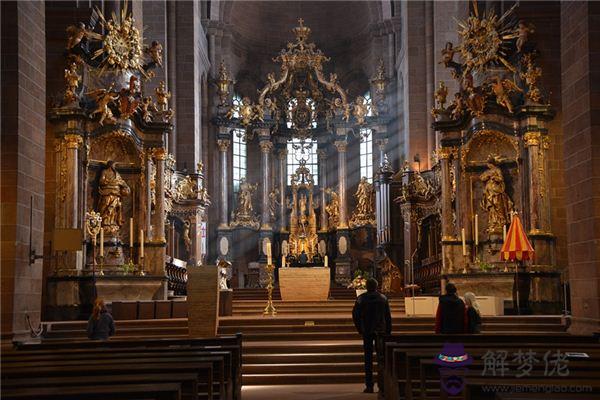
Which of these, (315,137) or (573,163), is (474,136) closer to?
(573,163)

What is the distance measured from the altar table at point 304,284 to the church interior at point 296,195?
4cm

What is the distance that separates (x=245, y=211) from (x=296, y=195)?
2.21m

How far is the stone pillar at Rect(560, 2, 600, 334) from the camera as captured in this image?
40.9 ft

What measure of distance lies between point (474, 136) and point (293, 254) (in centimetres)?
1471

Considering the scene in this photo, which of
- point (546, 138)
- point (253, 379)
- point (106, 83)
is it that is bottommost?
point (253, 379)

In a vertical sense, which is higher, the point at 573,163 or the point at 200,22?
the point at 200,22

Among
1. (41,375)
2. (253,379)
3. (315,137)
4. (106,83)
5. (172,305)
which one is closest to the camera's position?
(41,375)

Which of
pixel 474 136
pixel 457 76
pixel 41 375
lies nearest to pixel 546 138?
pixel 474 136

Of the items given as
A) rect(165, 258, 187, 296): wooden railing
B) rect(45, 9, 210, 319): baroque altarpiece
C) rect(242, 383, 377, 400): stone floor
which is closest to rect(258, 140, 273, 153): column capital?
rect(165, 258, 187, 296): wooden railing

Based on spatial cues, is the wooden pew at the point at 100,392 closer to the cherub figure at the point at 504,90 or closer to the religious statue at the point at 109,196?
the religious statue at the point at 109,196

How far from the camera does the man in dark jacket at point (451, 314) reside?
10.9 metres

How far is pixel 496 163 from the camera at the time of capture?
66.3 feet

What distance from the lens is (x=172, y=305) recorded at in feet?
60.1

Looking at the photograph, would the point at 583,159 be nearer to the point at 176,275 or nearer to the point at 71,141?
the point at 71,141
